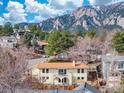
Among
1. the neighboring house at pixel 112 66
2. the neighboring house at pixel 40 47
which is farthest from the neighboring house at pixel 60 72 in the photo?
the neighboring house at pixel 40 47

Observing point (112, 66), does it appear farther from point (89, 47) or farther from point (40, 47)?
point (40, 47)

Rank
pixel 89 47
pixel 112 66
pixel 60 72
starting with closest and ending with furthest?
pixel 60 72, pixel 112 66, pixel 89 47

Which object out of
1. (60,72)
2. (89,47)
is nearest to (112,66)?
(60,72)

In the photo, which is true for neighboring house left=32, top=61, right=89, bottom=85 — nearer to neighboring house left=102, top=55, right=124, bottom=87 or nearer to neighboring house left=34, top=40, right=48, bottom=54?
neighboring house left=102, top=55, right=124, bottom=87

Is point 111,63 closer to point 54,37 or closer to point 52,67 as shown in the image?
point 52,67

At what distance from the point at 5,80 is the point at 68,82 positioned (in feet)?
71.7

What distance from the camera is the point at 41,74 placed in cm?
4022

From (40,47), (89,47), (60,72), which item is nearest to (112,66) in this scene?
(60,72)

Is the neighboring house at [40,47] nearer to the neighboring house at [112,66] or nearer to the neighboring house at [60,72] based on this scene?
the neighboring house at [60,72]

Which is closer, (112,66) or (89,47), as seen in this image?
(112,66)

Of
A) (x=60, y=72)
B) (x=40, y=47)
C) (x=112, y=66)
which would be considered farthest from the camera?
(x=40, y=47)

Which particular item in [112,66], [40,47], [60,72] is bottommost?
[60,72]

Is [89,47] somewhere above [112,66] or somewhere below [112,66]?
above

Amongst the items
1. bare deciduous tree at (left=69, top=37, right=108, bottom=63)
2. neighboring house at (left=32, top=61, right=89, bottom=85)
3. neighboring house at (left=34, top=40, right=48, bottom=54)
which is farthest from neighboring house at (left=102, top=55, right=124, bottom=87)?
neighboring house at (left=34, top=40, right=48, bottom=54)
